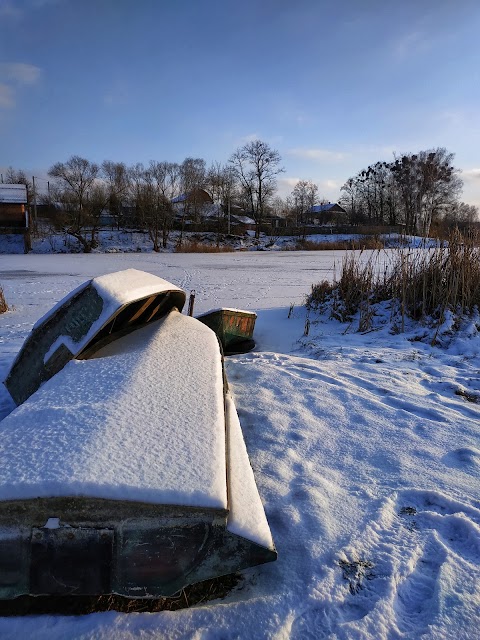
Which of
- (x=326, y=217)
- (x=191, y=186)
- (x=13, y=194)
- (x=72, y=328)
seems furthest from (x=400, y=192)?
(x=72, y=328)

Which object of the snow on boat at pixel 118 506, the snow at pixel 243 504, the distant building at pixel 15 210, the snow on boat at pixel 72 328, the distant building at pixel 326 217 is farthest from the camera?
the distant building at pixel 326 217

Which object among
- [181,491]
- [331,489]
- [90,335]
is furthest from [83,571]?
[90,335]

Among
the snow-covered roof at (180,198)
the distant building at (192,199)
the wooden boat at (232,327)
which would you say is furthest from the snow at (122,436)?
the snow-covered roof at (180,198)

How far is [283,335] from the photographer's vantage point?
748 centimetres

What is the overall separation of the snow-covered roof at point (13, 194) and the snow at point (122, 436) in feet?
130

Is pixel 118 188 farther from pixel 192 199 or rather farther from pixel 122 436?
pixel 122 436

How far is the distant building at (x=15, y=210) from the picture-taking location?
37000 millimetres

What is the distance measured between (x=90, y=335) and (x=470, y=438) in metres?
2.96

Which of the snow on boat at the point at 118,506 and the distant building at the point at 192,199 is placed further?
the distant building at the point at 192,199

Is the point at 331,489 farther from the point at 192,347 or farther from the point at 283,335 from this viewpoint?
the point at 283,335

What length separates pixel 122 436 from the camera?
2.03 m

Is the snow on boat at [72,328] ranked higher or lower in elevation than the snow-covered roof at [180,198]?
lower

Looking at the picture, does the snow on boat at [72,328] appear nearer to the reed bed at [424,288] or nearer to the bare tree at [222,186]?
the reed bed at [424,288]

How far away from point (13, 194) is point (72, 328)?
39984 millimetres
